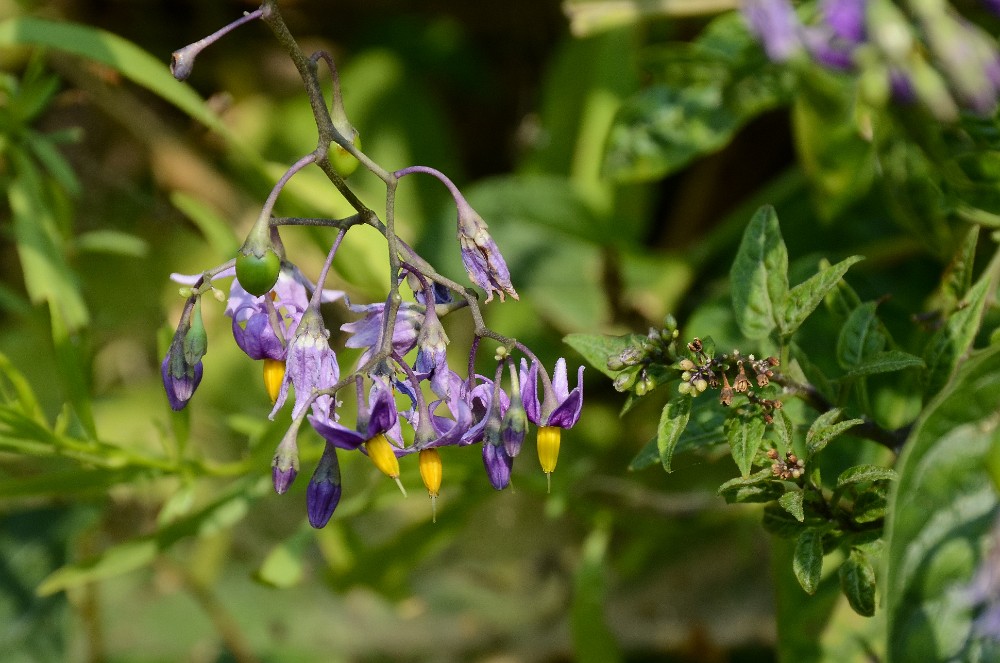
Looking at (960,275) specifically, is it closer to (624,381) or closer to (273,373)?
(624,381)

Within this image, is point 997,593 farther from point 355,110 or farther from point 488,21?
point 488,21

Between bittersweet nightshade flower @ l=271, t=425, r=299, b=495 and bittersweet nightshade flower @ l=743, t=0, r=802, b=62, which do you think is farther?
bittersweet nightshade flower @ l=743, t=0, r=802, b=62

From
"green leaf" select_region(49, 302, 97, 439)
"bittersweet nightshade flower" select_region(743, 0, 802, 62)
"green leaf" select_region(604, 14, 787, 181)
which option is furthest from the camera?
"green leaf" select_region(604, 14, 787, 181)

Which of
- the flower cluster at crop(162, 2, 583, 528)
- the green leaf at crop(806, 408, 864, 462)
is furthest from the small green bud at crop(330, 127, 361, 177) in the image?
the green leaf at crop(806, 408, 864, 462)

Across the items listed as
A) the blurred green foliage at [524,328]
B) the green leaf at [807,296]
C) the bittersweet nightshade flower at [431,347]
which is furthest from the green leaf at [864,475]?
the bittersweet nightshade flower at [431,347]

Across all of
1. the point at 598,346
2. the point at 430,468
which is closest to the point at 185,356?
the point at 430,468

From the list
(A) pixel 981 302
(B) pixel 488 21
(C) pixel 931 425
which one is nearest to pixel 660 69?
(A) pixel 981 302

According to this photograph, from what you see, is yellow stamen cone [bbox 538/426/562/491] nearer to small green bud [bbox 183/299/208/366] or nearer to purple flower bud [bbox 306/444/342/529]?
purple flower bud [bbox 306/444/342/529]

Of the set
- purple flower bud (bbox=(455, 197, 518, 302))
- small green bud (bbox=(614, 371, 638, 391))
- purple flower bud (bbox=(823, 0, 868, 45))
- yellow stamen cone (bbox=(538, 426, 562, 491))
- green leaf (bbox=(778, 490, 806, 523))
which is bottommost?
green leaf (bbox=(778, 490, 806, 523))
